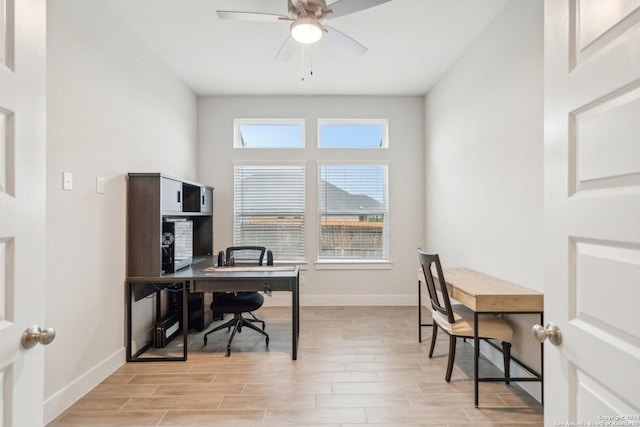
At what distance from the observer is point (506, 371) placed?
98.7 inches

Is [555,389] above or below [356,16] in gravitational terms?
below

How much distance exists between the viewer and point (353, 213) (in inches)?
191

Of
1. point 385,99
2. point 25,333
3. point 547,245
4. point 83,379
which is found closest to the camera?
point 25,333

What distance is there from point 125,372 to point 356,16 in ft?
11.5

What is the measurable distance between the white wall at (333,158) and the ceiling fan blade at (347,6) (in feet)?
8.04

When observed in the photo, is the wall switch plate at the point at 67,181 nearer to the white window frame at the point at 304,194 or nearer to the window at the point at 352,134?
the white window frame at the point at 304,194

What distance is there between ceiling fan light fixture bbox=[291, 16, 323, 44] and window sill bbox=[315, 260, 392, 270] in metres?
3.06

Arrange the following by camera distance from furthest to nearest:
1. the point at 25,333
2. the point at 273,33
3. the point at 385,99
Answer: the point at 385,99
the point at 273,33
the point at 25,333

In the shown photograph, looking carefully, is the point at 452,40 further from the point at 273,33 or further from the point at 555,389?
the point at 555,389

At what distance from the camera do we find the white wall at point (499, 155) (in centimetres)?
238

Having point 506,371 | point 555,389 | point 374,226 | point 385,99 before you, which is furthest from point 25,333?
point 385,99

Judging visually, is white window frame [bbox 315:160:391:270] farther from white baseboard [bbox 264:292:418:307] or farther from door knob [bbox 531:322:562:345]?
door knob [bbox 531:322:562:345]

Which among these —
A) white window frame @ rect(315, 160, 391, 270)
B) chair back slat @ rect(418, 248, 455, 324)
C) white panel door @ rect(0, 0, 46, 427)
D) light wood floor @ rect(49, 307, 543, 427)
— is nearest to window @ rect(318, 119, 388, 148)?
white window frame @ rect(315, 160, 391, 270)

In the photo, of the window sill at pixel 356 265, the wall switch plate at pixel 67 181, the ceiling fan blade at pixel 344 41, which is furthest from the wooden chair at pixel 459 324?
the wall switch plate at pixel 67 181
